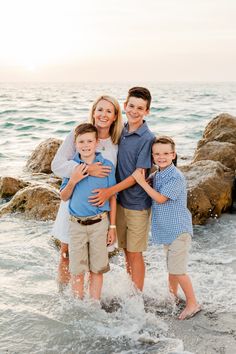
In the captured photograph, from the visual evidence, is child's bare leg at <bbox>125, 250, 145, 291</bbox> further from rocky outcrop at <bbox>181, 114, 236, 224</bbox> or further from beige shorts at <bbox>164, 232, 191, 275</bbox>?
rocky outcrop at <bbox>181, 114, 236, 224</bbox>

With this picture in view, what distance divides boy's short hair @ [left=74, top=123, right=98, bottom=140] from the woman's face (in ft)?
0.30

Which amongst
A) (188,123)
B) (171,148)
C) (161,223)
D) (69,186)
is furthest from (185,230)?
(188,123)

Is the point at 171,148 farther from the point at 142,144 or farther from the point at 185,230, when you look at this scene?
the point at 185,230

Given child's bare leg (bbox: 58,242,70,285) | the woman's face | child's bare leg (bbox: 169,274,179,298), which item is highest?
the woman's face

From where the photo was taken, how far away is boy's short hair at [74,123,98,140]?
13.9 feet

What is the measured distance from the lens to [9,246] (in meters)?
→ 6.76

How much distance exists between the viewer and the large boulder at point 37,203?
7797 millimetres

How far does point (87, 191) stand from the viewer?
4.33 m

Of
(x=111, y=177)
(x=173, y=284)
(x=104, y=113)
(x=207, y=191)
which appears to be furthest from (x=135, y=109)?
(x=207, y=191)

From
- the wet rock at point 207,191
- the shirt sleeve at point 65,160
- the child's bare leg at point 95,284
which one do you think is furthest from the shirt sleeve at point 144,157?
the wet rock at point 207,191

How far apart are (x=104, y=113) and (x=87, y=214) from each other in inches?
36.2

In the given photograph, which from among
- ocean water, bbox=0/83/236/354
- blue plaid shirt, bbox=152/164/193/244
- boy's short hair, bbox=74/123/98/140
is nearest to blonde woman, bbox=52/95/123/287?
boy's short hair, bbox=74/123/98/140

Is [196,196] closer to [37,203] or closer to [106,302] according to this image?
[37,203]

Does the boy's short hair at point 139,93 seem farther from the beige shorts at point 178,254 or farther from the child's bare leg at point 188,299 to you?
the child's bare leg at point 188,299
